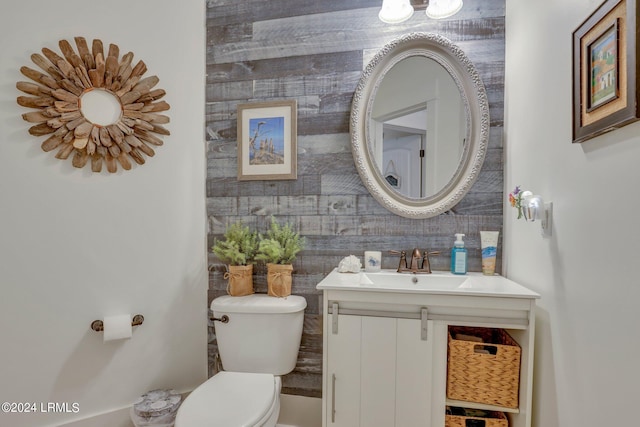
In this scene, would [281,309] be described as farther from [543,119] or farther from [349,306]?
[543,119]

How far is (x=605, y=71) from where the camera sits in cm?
83

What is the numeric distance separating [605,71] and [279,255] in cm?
144

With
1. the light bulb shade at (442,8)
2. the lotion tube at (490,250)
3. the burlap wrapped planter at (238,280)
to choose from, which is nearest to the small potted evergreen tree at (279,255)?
the burlap wrapped planter at (238,280)

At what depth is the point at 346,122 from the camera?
1759 millimetres

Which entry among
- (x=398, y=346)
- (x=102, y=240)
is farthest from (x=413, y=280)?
(x=102, y=240)

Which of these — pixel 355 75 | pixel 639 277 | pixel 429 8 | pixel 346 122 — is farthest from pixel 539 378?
pixel 429 8

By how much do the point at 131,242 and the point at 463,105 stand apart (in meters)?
1.94

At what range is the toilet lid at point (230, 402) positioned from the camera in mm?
1172

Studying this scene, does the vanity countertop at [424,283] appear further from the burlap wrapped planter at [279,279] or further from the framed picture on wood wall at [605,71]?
the framed picture on wood wall at [605,71]

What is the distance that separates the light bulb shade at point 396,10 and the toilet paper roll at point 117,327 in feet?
6.80

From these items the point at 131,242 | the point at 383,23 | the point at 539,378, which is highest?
the point at 383,23

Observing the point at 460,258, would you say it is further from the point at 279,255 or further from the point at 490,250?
the point at 279,255

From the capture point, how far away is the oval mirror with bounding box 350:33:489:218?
1.61 m

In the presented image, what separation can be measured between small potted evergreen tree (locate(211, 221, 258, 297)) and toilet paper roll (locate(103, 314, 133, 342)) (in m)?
0.53
